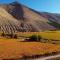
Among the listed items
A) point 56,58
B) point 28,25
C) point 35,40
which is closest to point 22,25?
point 28,25

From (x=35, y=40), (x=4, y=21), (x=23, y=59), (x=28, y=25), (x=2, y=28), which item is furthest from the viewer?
(x=28, y=25)

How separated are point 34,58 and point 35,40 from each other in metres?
37.3

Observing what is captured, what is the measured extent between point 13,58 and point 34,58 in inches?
152

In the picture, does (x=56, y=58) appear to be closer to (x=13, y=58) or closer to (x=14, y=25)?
(x=13, y=58)

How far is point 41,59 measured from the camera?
44312mm

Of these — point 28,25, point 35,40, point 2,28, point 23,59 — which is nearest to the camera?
point 23,59

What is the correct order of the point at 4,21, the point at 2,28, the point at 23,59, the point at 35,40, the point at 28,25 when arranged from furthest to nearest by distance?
the point at 28,25
the point at 4,21
the point at 2,28
the point at 35,40
the point at 23,59

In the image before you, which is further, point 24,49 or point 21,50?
point 24,49

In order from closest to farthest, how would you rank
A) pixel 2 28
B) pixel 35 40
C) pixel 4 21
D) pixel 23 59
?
pixel 23 59
pixel 35 40
pixel 2 28
pixel 4 21

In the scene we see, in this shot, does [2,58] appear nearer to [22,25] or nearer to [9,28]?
[9,28]

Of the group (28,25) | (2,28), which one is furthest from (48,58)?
(28,25)

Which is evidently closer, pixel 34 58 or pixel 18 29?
pixel 34 58

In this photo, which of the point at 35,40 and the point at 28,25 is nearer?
the point at 35,40

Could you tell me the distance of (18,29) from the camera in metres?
170
